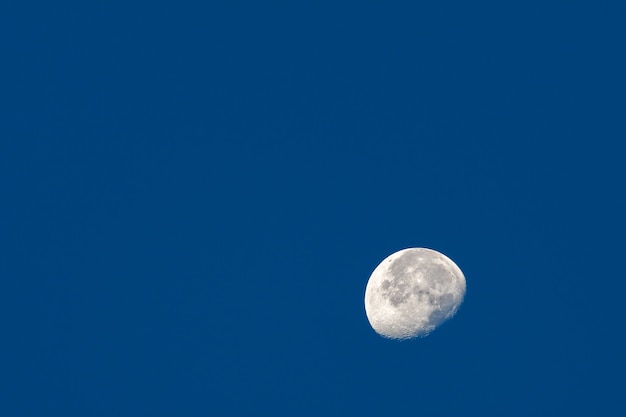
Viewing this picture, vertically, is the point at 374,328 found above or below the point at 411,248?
below

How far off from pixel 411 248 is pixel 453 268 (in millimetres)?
2681

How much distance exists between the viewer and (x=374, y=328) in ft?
180

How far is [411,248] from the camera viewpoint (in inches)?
2207

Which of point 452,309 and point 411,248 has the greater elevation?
point 411,248

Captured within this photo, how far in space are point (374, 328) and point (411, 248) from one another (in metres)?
4.78

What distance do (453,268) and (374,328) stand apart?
5.22 meters

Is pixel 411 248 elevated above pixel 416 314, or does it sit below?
above

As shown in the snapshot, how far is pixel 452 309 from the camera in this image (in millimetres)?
52844

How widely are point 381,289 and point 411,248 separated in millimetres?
3136

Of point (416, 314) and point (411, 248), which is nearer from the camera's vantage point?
point (416, 314)

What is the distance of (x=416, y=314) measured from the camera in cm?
5244

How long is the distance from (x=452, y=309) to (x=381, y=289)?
3955mm
